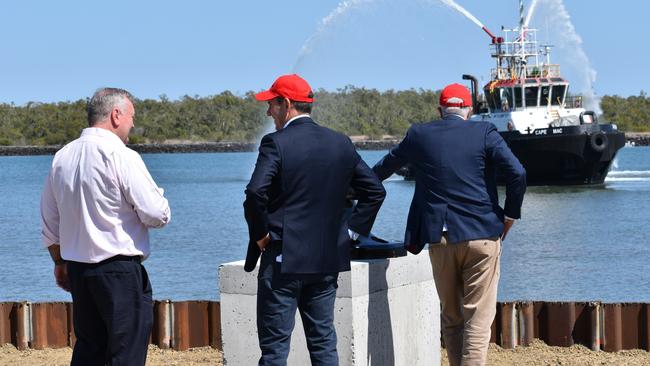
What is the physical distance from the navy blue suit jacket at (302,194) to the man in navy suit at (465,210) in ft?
2.82

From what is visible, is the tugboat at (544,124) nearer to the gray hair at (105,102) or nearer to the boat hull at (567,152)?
the boat hull at (567,152)

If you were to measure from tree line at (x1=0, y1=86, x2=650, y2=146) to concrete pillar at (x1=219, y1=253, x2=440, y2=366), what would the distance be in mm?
144573

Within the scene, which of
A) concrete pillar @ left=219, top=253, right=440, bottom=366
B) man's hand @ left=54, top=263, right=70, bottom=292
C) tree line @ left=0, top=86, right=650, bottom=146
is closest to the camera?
man's hand @ left=54, top=263, right=70, bottom=292

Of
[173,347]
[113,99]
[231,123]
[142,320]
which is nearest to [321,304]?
[142,320]

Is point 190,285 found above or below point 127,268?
below

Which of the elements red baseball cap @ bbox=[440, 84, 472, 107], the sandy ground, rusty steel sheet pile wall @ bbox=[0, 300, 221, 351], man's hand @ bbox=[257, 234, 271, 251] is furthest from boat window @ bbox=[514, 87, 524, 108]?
man's hand @ bbox=[257, 234, 271, 251]

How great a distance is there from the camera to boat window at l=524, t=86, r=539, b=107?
160 feet

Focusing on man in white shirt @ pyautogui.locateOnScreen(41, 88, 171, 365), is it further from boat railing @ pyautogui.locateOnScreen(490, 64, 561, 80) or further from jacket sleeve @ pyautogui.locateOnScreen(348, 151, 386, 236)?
boat railing @ pyautogui.locateOnScreen(490, 64, 561, 80)

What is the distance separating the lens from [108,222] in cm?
588

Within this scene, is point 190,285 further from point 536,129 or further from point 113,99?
point 536,129

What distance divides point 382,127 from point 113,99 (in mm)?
151825

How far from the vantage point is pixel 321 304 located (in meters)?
6.29

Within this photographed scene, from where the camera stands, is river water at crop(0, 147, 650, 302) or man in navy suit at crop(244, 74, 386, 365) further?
river water at crop(0, 147, 650, 302)

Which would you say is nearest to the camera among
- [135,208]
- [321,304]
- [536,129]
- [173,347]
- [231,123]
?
[135,208]
